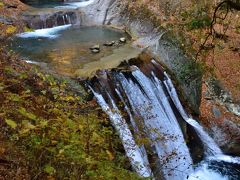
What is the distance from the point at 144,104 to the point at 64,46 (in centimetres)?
418

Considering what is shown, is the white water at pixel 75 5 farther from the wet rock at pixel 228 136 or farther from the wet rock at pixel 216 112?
the wet rock at pixel 228 136

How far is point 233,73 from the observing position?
13.7 m

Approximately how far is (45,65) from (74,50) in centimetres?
195

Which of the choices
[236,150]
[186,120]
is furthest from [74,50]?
[236,150]

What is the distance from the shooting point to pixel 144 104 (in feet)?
34.5

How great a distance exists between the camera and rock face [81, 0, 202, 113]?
1257 centimetres

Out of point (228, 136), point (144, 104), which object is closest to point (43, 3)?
point (144, 104)

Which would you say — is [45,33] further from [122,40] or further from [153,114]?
[153,114]

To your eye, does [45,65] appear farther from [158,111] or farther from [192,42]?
[192,42]

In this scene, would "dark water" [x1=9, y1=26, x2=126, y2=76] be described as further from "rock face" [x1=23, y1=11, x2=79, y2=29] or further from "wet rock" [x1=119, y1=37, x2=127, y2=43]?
"rock face" [x1=23, y1=11, x2=79, y2=29]

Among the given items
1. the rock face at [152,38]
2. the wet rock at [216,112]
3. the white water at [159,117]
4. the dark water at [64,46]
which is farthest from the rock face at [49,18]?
the wet rock at [216,112]

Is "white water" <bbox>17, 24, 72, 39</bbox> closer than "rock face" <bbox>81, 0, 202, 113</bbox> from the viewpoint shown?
No

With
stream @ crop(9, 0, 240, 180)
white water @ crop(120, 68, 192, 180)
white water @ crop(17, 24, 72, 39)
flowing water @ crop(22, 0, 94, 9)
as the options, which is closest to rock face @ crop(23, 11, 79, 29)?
white water @ crop(17, 24, 72, 39)

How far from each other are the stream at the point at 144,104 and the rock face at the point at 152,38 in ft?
2.03
